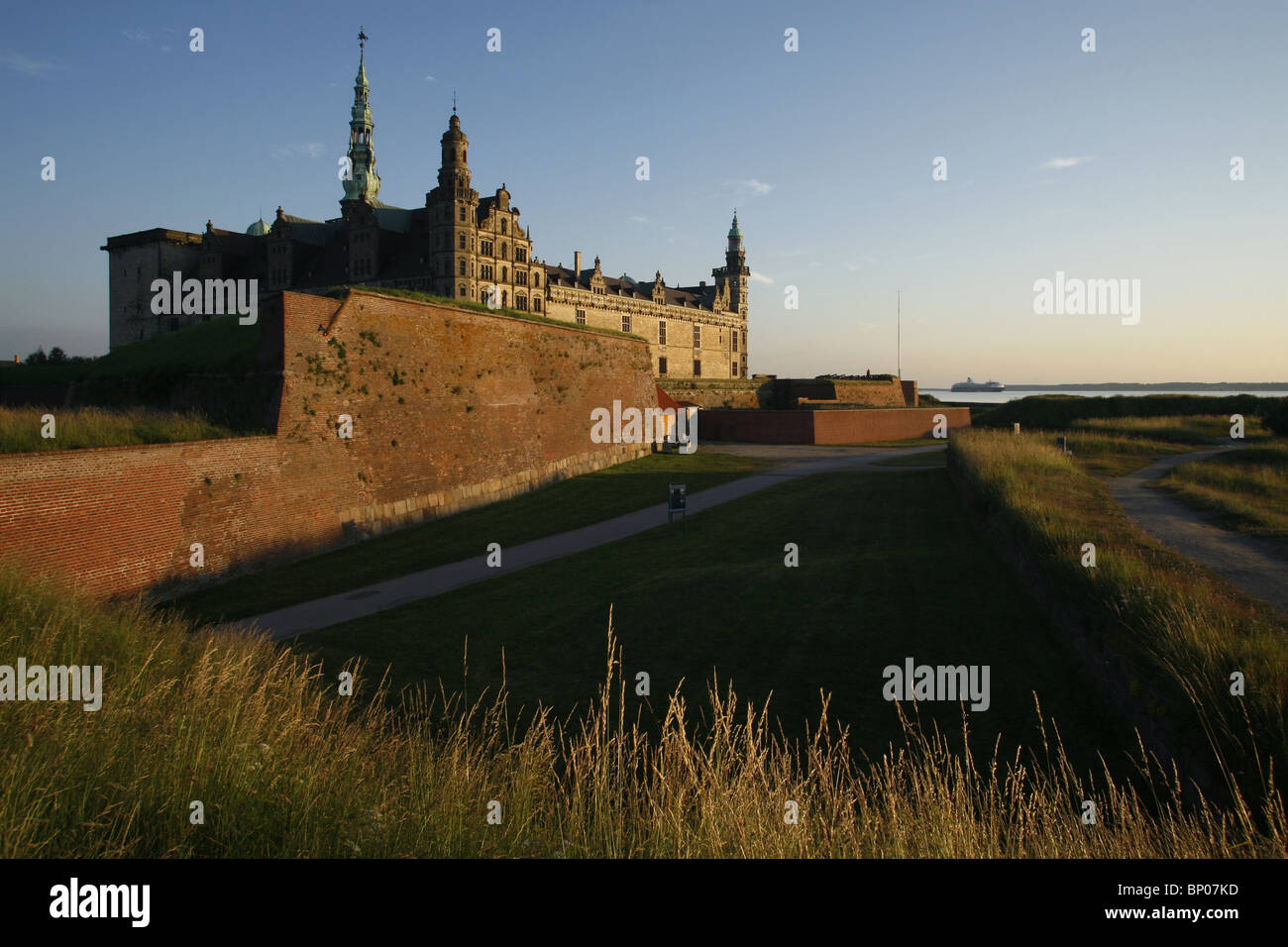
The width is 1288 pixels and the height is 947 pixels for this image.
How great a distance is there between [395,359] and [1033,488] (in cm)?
1838

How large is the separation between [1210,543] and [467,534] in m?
17.9

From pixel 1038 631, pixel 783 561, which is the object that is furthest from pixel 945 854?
pixel 783 561

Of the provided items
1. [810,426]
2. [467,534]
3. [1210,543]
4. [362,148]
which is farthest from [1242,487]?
[362,148]

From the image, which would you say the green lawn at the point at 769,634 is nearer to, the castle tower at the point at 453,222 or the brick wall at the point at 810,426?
the brick wall at the point at 810,426

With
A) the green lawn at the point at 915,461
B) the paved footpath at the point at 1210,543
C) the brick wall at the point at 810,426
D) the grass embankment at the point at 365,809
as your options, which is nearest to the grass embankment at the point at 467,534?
the green lawn at the point at 915,461

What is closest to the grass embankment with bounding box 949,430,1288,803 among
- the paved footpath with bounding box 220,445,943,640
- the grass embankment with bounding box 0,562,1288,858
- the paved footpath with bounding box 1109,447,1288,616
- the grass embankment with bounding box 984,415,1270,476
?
the paved footpath with bounding box 1109,447,1288,616

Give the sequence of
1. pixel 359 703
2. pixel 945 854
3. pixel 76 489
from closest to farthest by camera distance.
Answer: pixel 945 854 < pixel 359 703 < pixel 76 489

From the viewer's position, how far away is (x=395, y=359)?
76.1 feet

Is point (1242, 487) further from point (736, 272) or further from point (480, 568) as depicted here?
point (736, 272)

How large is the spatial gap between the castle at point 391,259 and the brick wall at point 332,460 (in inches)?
929

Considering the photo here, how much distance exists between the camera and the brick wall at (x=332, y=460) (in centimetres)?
1359

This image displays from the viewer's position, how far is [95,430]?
15031 mm

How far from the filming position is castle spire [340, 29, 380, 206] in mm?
79438
